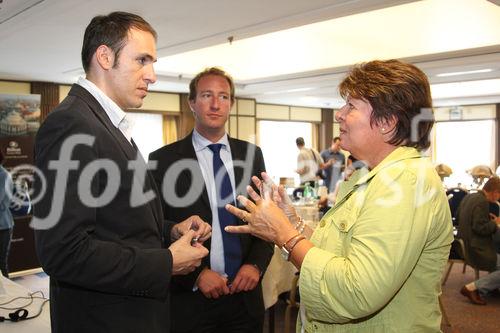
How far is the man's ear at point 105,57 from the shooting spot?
1.21 m

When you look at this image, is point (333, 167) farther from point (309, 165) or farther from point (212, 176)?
point (212, 176)

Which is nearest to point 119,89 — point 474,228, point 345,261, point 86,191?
point 86,191

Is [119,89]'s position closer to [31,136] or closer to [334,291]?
[334,291]

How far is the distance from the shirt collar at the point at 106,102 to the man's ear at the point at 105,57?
0.06m

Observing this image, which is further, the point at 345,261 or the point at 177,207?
the point at 177,207

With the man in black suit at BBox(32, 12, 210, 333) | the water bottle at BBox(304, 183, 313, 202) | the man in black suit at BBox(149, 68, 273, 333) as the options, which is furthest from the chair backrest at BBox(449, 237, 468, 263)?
the man in black suit at BBox(32, 12, 210, 333)

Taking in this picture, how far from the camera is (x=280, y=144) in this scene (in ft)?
39.9

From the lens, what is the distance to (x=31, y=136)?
6109 millimetres

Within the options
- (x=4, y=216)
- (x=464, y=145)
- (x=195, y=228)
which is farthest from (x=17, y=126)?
(x=464, y=145)

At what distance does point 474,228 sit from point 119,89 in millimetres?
4269

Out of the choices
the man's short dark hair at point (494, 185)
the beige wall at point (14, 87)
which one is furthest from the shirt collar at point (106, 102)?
the beige wall at point (14, 87)

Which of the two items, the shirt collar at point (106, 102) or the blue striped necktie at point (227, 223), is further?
the blue striped necktie at point (227, 223)

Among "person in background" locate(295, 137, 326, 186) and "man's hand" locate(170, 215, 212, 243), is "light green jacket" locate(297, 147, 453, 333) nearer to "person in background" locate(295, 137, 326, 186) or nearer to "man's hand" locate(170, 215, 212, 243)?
"man's hand" locate(170, 215, 212, 243)

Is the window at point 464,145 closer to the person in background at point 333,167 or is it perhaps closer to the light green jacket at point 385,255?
the person in background at point 333,167
